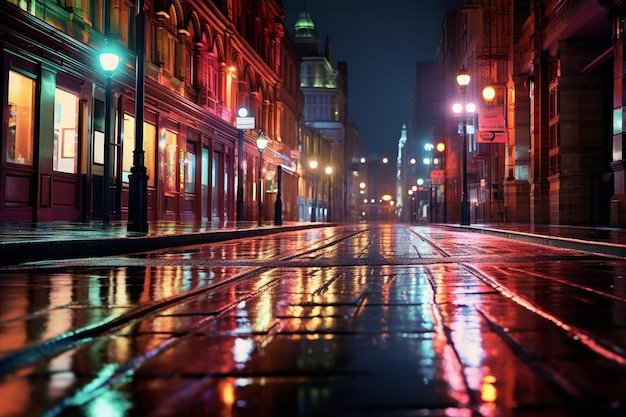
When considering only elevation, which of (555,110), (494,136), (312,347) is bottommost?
(312,347)

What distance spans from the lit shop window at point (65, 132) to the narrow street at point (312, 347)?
14.5 m

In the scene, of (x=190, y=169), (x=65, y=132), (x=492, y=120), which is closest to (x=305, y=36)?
(x=190, y=169)

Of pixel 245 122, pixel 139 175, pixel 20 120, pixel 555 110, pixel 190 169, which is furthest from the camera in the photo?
pixel 190 169

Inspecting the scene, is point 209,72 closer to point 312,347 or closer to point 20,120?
point 20,120

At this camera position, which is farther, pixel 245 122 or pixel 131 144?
pixel 245 122

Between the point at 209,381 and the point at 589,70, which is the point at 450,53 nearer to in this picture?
Answer: the point at 589,70

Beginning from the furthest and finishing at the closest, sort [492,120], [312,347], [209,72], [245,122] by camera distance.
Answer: [209,72]
[492,120]
[245,122]
[312,347]

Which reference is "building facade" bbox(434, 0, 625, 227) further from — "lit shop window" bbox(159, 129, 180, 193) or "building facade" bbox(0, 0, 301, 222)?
"building facade" bbox(0, 0, 301, 222)

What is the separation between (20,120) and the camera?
A: 59.5ft

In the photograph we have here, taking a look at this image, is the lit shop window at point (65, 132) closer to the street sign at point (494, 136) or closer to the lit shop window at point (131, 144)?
the lit shop window at point (131, 144)

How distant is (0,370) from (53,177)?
1810 cm

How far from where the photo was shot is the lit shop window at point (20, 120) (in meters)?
17.7

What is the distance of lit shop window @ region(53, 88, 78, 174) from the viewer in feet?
66.1

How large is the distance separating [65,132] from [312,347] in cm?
1921
